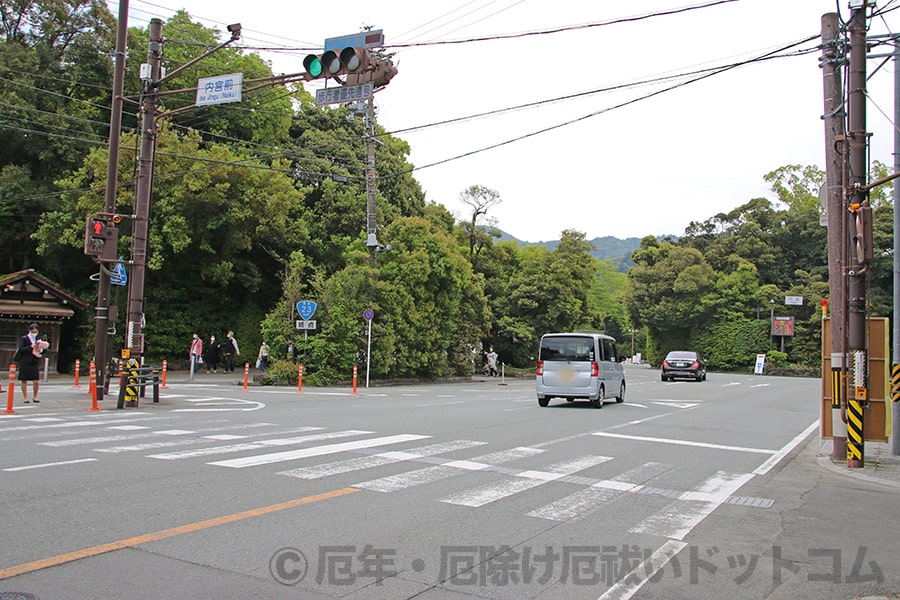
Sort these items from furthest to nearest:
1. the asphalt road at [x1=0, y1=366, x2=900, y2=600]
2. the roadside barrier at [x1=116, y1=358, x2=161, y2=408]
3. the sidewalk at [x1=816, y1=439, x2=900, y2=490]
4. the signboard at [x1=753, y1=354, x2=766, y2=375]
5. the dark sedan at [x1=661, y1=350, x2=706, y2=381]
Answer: the signboard at [x1=753, y1=354, x2=766, y2=375]
the dark sedan at [x1=661, y1=350, x2=706, y2=381]
the roadside barrier at [x1=116, y1=358, x2=161, y2=408]
the sidewalk at [x1=816, y1=439, x2=900, y2=490]
the asphalt road at [x1=0, y1=366, x2=900, y2=600]

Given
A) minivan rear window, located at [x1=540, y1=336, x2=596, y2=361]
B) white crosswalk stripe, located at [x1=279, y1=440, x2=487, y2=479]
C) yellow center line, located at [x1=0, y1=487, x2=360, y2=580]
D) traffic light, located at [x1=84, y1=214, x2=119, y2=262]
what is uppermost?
traffic light, located at [x1=84, y1=214, x2=119, y2=262]

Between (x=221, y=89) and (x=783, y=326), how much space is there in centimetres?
5852

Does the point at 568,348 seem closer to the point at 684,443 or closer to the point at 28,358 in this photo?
the point at 684,443

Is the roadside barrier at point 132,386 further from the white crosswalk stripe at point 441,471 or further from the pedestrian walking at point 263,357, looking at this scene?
the pedestrian walking at point 263,357

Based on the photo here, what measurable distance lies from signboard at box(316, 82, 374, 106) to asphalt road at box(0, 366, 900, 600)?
20.2ft

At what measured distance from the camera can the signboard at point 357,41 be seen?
12.6 m

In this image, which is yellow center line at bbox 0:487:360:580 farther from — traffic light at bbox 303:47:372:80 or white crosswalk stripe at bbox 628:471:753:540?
traffic light at bbox 303:47:372:80

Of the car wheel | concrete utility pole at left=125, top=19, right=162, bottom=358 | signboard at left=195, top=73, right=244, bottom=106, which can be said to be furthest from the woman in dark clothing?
the car wheel

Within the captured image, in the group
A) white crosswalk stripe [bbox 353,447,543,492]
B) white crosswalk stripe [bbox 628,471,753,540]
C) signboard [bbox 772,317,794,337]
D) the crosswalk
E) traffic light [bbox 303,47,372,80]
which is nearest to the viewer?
white crosswalk stripe [bbox 628,471,753,540]

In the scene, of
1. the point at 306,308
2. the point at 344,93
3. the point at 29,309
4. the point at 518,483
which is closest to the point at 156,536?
the point at 518,483

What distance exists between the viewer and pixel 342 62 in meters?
12.5

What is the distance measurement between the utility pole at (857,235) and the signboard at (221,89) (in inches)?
467

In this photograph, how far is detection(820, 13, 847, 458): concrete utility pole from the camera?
A: 11.2 meters

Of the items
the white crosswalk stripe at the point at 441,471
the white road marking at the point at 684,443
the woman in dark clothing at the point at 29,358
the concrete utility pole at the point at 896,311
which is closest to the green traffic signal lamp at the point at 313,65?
the white crosswalk stripe at the point at 441,471
